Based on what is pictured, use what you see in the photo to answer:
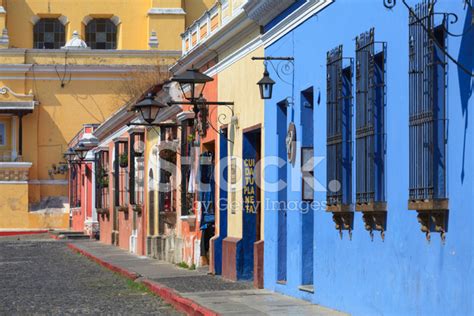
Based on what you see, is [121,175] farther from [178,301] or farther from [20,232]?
[178,301]

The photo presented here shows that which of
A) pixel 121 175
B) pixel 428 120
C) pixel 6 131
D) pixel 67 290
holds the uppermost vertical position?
pixel 6 131

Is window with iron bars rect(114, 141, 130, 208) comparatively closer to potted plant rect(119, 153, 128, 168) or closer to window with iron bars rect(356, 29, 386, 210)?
potted plant rect(119, 153, 128, 168)

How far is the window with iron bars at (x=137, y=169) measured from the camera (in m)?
30.2

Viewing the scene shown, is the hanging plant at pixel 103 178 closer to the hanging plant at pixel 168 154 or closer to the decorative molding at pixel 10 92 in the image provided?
the decorative molding at pixel 10 92

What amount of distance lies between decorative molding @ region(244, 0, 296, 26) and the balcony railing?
35.8m

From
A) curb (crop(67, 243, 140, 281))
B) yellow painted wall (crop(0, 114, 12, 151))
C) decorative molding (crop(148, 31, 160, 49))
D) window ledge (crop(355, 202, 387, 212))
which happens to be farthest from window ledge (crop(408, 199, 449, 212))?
yellow painted wall (crop(0, 114, 12, 151))

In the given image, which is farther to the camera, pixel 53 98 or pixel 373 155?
pixel 53 98

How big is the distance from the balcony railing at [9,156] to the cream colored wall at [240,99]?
108ft

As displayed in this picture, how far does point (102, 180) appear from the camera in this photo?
3866 cm

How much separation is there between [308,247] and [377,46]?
4.03 meters

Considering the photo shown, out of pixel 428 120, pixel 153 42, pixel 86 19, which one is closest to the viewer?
pixel 428 120

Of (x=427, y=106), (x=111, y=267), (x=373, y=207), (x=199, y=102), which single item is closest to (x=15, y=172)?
(x=111, y=267)

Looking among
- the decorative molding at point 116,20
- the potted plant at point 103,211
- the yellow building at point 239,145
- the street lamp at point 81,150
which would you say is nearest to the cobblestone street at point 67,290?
the yellow building at point 239,145

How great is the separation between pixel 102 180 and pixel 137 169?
7962 millimetres
